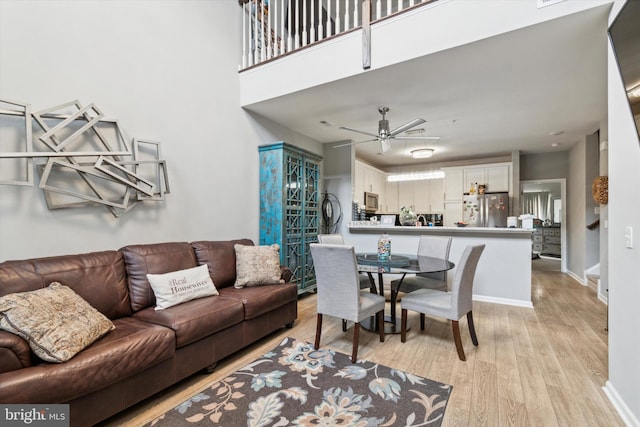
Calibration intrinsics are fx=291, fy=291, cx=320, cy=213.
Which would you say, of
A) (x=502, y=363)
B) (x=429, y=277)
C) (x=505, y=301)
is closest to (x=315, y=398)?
(x=502, y=363)

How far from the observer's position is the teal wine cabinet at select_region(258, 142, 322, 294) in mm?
4047

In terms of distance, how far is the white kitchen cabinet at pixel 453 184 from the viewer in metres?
6.99

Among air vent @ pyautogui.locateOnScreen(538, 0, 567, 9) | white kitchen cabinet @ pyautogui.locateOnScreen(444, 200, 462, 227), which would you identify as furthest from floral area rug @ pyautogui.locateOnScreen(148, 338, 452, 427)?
white kitchen cabinet @ pyautogui.locateOnScreen(444, 200, 462, 227)

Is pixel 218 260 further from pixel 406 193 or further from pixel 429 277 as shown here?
pixel 406 193

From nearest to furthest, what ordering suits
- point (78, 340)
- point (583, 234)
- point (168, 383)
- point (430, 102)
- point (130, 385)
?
1. point (78, 340)
2. point (130, 385)
3. point (168, 383)
4. point (430, 102)
5. point (583, 234)

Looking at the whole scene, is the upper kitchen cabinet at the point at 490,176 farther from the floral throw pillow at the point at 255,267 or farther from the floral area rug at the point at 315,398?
the floral area rug at the point at 315,398

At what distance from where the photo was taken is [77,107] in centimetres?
241

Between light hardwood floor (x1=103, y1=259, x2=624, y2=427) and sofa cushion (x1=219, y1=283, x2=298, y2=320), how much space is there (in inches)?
14.5

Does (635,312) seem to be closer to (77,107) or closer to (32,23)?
(77,107)

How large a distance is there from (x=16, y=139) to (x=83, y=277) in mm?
1130

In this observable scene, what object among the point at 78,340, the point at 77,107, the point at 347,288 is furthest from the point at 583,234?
the point at 77,107

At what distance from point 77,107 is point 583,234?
7.42 m

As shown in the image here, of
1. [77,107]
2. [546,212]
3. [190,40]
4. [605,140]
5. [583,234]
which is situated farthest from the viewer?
[546,212]

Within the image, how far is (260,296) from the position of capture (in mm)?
2711
